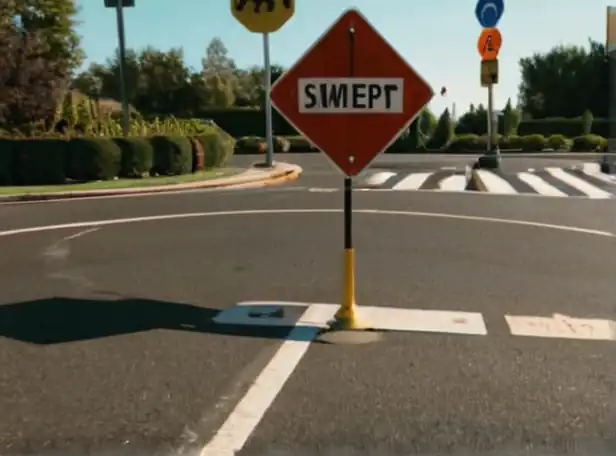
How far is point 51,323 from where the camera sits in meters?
6.57

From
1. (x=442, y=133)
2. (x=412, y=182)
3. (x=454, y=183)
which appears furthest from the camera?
(x=442, y=133)

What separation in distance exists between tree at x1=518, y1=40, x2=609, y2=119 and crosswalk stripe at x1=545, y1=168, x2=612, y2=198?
5555 cm

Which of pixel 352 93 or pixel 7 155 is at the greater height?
pixel 352 93

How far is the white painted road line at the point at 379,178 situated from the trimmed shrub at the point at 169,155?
540cm

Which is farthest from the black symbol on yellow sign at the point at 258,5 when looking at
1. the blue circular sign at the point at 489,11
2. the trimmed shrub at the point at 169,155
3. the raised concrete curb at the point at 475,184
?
the raised concrete curb at the point at 475,184

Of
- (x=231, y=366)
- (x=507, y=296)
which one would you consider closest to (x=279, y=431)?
(x=231, y=366)

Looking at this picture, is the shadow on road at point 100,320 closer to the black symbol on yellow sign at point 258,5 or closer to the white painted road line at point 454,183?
the white painted road line at point 454,183

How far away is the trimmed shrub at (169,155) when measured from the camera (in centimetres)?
2297

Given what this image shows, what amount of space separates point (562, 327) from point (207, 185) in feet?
49.8

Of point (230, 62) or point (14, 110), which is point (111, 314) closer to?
point (14, 110)

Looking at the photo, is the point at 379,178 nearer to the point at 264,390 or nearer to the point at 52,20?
the point at 264,390

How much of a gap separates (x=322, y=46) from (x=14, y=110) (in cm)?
2245

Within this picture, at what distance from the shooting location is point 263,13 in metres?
25.0

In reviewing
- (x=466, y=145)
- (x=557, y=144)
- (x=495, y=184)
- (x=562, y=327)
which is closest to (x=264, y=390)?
(x=562, y=327)
